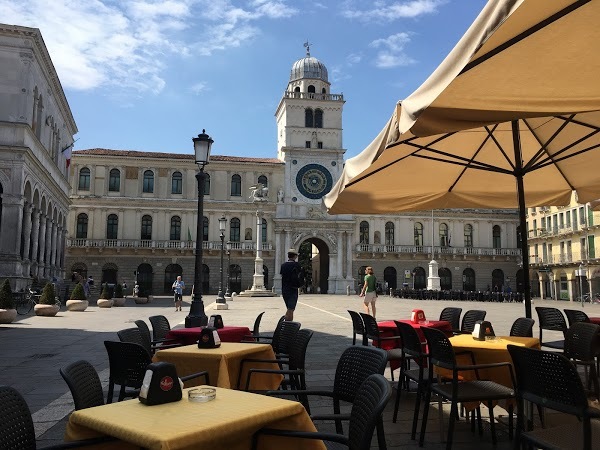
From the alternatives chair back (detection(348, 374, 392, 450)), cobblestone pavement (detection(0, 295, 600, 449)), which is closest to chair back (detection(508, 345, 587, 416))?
chair back (detection(348, 374, 392, 450))

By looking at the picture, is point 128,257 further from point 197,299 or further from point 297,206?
point 197,299

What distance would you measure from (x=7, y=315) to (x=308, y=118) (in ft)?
136

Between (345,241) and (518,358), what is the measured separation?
158ft

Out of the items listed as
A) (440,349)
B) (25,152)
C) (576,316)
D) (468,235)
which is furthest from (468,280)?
(440,349)

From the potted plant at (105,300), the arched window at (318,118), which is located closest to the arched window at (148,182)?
the arched window at (318,118)

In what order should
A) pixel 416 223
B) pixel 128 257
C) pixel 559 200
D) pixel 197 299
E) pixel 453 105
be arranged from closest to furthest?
pixel 453 105
pixel 559 200
pixel 197 299
pixel 128 257
pixel 416 223

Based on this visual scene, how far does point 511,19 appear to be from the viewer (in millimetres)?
3246

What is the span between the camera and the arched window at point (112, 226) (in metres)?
49.0

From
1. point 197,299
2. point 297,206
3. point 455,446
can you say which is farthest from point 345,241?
point 455,446

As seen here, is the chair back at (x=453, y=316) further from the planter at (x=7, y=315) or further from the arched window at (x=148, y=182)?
the arched window at (x=148, y=182)

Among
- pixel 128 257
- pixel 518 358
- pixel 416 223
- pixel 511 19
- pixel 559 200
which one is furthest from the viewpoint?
pixel 416 223

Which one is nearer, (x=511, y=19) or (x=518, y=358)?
(x=511, y=19)

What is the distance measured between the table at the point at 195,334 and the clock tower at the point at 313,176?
42002mm

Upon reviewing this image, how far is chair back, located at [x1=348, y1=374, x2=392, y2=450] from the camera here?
2.58 m
